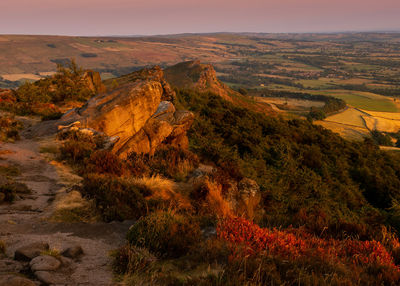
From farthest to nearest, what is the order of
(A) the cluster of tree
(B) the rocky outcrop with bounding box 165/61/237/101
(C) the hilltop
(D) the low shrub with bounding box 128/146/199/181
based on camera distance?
1. (B) the rocky outcrop with bounding box 165/61/237/101
2. (A) the cluster of tree
3. (D) the low shrub with bounding box 128/146/199/181
4. (C) the hilltop

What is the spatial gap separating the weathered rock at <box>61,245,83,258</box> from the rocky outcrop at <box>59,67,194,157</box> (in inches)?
314

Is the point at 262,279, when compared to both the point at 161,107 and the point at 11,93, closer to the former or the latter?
the point at 161,107

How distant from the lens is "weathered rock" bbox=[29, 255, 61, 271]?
3.85 metres

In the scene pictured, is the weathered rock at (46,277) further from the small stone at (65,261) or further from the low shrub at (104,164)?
the low shrub at (104,164)

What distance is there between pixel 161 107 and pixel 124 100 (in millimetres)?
2881

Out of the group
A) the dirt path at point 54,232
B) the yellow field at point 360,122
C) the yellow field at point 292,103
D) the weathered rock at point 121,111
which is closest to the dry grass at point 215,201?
the dirt path at point 54,232

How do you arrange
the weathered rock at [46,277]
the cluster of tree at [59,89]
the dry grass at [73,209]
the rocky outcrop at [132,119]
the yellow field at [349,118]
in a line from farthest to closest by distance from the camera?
the yellow field at [349,118], the cluster of tree at [59,89], the rocky outcrop at [132,119], the dry grass at [73,209], the weathered rock at [46,277]

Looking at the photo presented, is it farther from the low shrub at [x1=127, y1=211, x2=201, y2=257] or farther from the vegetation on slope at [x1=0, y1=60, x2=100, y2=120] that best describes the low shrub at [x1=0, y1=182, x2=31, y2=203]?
the vegetation on slope at [x1=0, y1=60, x2=100, y2=120]

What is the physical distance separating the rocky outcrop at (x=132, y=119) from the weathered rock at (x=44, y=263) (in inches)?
339

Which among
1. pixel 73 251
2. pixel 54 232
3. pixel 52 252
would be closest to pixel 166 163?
pixel 54 232

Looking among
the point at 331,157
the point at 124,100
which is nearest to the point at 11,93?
the point at 124,100

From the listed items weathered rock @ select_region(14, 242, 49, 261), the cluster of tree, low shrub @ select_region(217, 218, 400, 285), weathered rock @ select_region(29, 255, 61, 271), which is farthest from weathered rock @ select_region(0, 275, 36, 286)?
the cluster of tree

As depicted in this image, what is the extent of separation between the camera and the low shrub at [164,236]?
5234 millimetres

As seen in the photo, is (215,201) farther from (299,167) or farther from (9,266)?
(299,167)
